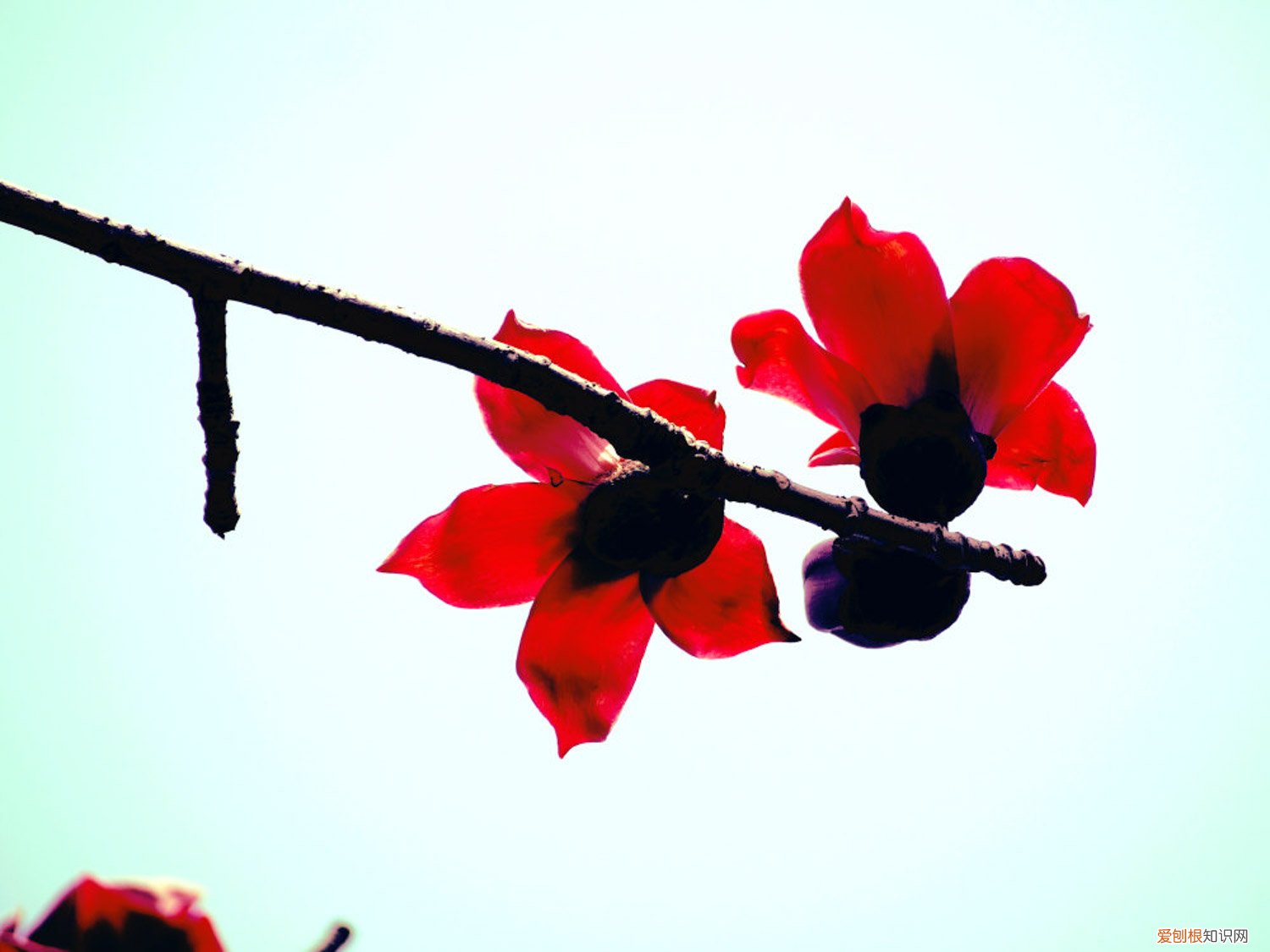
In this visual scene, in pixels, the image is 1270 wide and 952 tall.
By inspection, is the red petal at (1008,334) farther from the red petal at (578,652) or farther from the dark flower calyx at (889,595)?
the red petal at (578,652)

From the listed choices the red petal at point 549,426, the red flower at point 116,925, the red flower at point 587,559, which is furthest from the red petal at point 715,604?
the red flower at point 116,925

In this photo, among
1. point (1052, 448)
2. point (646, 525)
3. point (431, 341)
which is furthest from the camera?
point (1052, 448)

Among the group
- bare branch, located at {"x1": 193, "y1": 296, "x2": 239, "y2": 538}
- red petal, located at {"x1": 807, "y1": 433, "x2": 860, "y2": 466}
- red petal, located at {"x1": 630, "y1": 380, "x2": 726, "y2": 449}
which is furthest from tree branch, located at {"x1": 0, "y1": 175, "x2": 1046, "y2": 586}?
red petal, located at {"x1": 807, "y1": 433, "x2": 860, "y2": 466}

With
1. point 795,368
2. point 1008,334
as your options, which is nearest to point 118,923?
point 795,368

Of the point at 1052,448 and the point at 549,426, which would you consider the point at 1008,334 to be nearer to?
the point at 1052,448

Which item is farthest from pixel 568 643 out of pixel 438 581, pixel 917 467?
pixel 917 467

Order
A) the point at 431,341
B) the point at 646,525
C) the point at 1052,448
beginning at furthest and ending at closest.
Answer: the point at 1052,448, the point at 646,525, the point at 431,341
